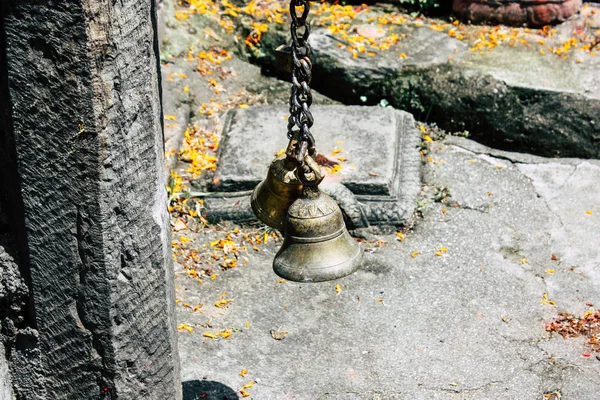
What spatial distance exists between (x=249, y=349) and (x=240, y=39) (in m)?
3.52

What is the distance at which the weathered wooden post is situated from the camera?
6.68 ft

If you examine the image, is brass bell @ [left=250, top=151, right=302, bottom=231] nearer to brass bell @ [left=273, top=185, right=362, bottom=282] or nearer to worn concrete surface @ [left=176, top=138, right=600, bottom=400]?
brass bell @ [left=273, top=185, right=362, bottom=282]

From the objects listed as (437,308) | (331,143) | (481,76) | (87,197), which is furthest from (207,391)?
(481,76)

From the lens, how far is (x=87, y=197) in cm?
217

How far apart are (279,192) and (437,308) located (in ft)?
7.15

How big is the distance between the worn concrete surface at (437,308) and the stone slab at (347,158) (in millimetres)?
154

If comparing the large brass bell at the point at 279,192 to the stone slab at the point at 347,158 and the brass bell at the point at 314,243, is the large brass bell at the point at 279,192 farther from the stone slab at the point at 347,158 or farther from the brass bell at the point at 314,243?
the stone slab at the point at 347,158

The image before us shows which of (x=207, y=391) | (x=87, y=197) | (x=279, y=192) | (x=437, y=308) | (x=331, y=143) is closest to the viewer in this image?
(x=87, y=197)

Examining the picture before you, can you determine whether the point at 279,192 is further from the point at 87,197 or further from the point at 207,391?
the point at 207,391

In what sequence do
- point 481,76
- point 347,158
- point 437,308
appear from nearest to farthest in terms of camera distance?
1. point 437,308
2. point 347,158
3. point 481,76

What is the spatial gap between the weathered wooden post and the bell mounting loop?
0.39 meters

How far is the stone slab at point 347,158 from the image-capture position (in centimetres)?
518

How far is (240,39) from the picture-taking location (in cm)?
698

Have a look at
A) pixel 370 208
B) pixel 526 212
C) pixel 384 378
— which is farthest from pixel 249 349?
pixel 526 212
